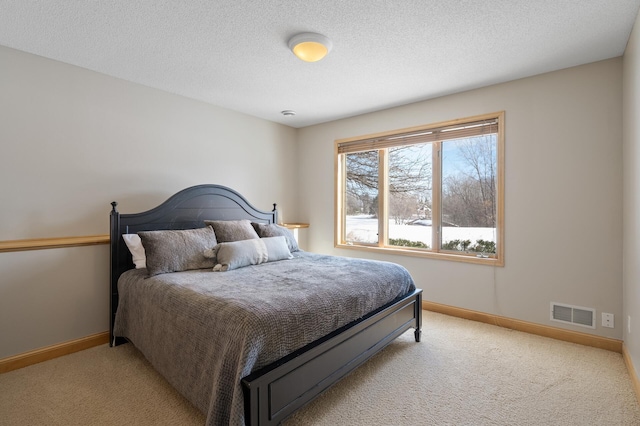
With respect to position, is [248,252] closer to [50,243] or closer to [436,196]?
[50,243]

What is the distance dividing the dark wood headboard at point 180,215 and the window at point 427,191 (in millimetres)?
1210

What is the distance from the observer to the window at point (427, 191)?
10.8 ft

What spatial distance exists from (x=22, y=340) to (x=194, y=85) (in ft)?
8.49

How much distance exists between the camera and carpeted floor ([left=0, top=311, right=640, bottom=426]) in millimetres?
1813

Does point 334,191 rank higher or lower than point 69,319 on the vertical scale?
higher

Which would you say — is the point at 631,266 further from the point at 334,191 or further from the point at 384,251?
the point at 334,191

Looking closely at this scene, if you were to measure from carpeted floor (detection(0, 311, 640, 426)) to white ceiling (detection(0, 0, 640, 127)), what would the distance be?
2433 mm

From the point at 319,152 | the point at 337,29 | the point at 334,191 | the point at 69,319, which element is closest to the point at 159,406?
the point at 69,319

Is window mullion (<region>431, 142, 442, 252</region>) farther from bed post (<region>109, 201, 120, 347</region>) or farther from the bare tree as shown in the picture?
bed post (<region>109, 201, 120, 347</region>)

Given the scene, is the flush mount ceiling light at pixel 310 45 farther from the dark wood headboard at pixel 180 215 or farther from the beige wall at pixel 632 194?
the beige wall at pixel 632 194

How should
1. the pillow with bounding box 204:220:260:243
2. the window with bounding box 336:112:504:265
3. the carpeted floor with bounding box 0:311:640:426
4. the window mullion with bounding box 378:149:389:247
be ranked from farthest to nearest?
the window mullion with bounding box 378:149:389:247, the window with bounding box 336:112:504:265, the pillow with bounding box 204:220:260:243, the carpeted floor with bounding box 0:311:640:426

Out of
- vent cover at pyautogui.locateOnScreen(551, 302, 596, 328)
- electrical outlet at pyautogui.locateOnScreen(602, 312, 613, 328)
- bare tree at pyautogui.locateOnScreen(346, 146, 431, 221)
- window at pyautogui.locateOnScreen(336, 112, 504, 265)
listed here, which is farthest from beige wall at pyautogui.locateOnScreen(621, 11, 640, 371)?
bare tree at pyautogui.locateOnScreen(346, 146, 431, 221)

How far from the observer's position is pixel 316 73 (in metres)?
2.93

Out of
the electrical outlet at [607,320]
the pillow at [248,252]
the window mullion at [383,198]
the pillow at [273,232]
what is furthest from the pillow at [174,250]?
the electrical outlet at [607,320]
